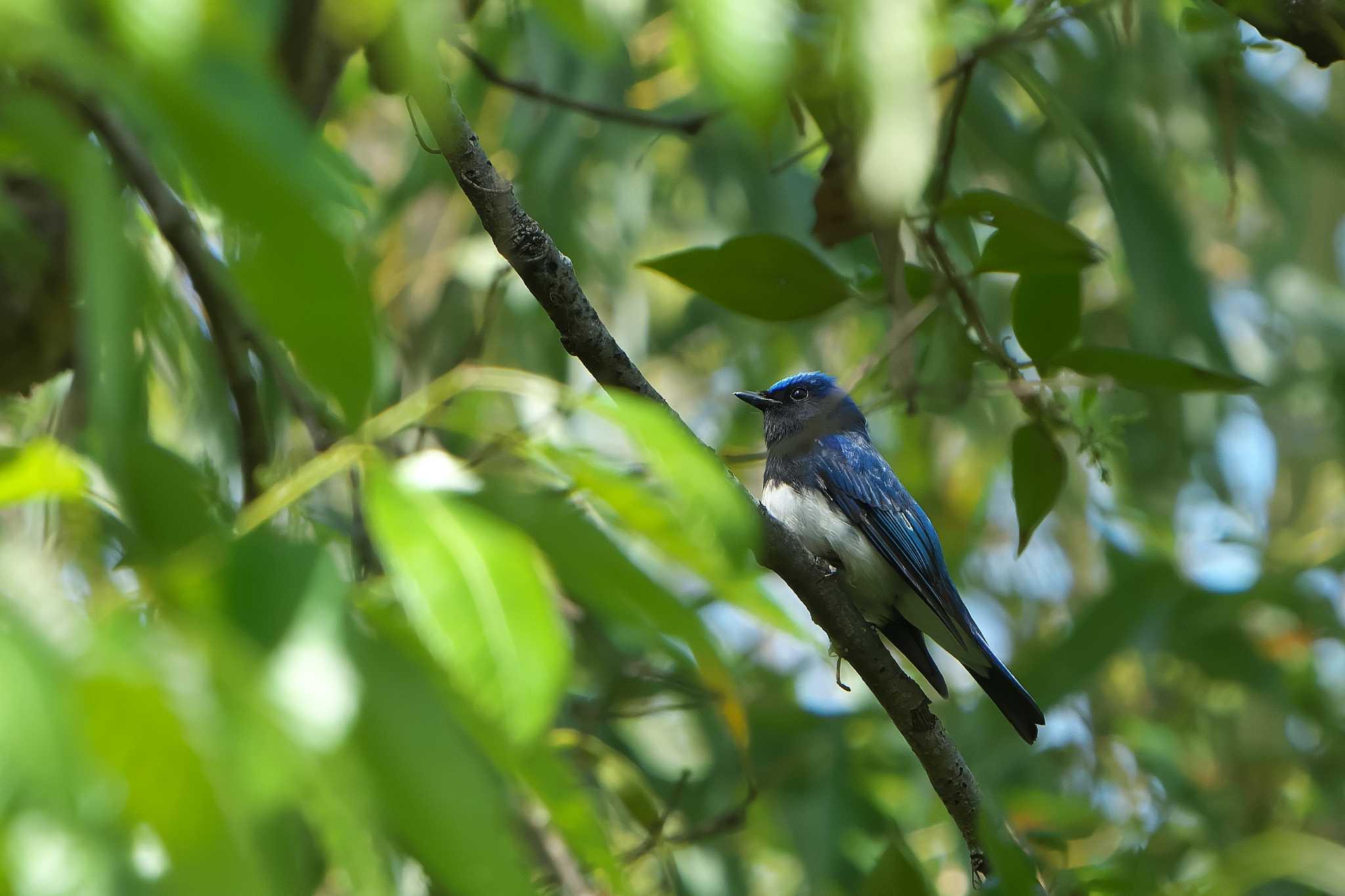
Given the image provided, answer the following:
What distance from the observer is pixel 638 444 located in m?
1.12

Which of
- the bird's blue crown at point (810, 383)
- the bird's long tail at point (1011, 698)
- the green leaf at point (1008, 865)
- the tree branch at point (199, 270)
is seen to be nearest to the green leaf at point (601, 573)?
the green leaf at point (1008, 865)

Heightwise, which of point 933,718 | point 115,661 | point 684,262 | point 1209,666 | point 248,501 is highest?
point 248,501

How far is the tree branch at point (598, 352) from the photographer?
204cm

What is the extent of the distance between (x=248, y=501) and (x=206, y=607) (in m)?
2.02

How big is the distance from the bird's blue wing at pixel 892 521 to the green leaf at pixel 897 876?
5.90ft

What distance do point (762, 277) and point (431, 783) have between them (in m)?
1.88

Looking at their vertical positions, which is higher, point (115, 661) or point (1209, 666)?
point (1209, 666)

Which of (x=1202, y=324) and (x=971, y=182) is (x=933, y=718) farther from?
(x=971, y=182)

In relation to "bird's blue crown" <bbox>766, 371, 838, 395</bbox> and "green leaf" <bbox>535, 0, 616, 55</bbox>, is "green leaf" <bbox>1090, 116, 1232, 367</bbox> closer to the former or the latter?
"bird's blue crown" <bbox>766, 371, 838, 395</bbox>

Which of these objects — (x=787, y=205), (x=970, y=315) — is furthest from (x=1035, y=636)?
(x=970, y=315)

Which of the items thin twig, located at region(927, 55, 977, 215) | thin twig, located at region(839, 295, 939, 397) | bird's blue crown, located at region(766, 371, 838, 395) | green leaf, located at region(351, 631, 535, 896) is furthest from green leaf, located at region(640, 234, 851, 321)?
bird's blue crown, located at region(766, 371, 838, 395)

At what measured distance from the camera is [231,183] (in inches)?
37.5

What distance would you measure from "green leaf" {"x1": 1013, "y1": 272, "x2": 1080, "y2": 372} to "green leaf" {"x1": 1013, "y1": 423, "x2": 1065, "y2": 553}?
0.56ft

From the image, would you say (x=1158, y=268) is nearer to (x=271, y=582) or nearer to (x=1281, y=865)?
(x=1281, y=865)
